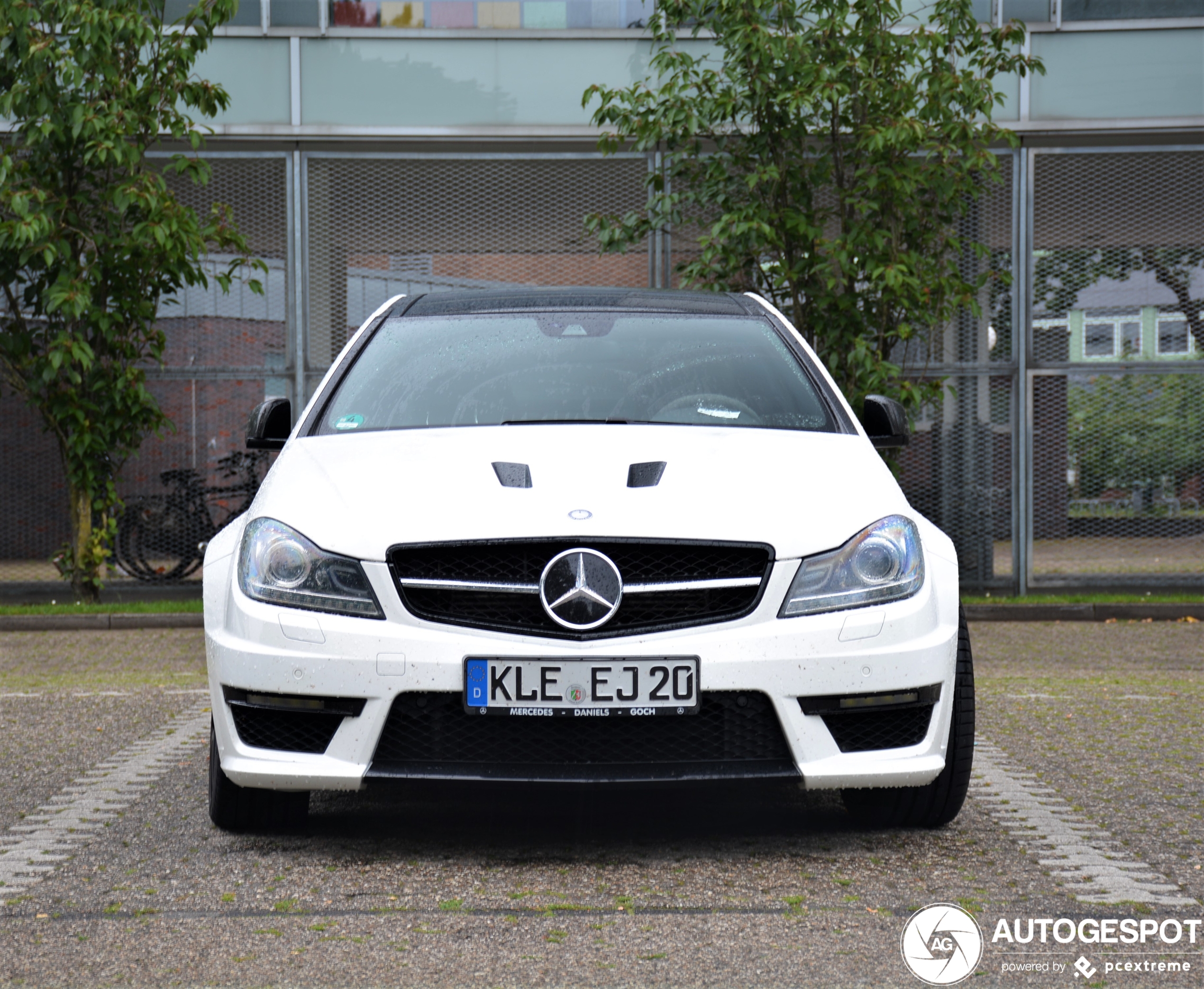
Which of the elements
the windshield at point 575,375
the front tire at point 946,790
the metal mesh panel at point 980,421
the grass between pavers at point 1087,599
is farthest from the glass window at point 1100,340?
the front tire at point 946,790

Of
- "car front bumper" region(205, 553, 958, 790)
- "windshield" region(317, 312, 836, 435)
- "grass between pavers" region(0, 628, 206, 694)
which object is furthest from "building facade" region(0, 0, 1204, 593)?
"car front bumper" region(205, 553, 958, 790)

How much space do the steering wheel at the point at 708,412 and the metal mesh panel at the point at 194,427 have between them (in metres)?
8.94

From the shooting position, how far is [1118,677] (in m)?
8.44

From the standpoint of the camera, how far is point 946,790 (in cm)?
422

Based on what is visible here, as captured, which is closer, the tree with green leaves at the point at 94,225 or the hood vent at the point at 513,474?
the hood vent at the point at 513,474

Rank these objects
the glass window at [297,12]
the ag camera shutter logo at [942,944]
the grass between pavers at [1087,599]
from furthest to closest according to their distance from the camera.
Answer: the glass window at [297,12], the grass between pavers at [1087,599], the ag camera shutter logo at [942,944]

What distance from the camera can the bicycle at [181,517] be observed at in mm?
13289

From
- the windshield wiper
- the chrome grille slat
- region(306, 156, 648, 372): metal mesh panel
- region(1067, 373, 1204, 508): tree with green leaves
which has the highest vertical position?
region(306, 156, 648, 372): metal mesh panel

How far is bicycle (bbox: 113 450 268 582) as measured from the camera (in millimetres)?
13289

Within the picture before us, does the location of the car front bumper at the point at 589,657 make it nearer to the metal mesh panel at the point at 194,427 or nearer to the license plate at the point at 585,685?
the license plate at the point at 585,685

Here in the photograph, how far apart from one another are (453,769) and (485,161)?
10775 millimetres

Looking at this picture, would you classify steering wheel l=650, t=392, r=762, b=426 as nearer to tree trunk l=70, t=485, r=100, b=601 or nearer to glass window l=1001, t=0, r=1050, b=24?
tree trunk l=70, t=485, r=100, b=601

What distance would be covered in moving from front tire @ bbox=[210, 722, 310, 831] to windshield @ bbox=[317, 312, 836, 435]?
111 centimetres

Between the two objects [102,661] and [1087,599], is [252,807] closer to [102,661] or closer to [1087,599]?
[102,661]
